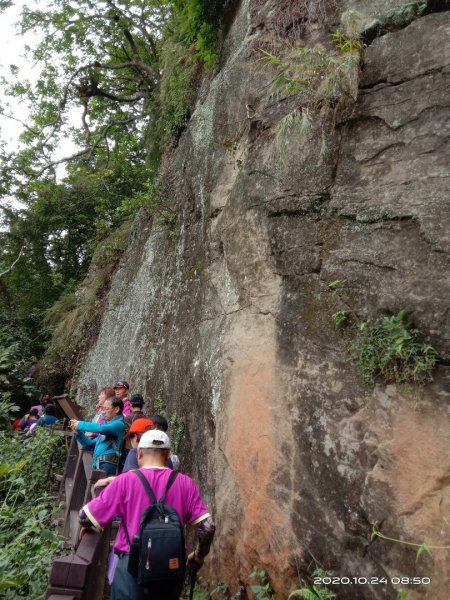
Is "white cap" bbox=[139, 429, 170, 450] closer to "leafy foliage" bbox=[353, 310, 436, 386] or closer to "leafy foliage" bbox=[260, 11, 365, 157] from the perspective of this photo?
"leafy foliage" bbox=[353, 310, 436, 386]

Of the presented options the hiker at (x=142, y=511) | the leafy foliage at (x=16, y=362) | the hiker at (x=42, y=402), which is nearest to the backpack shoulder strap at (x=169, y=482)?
the hiker at (x=142, y=511)

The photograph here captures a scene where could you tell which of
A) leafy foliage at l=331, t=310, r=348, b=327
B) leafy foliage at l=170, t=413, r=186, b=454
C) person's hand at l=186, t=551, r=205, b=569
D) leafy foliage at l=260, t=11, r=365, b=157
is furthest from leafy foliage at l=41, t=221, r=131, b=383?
person's hand at l=186, t=551, r=205, b=569

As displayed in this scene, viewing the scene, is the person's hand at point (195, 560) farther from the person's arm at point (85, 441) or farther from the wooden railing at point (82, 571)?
the person's arm at point (85, 441)

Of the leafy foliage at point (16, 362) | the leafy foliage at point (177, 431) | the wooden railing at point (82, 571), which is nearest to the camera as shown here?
the wooden railing at point (82, 571)

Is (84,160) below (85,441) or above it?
above

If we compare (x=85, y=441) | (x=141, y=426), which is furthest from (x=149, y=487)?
(x=85, y=441)

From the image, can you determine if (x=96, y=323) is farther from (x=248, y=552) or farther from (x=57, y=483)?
(x=248, y=552)

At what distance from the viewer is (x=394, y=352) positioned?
3770 millimetres

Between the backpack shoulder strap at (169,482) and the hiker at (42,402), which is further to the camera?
the hiker at (42,402)

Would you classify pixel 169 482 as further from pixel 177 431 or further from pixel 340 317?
pixel 177 431

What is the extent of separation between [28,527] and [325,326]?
329cm

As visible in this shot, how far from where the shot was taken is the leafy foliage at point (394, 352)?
3670mm

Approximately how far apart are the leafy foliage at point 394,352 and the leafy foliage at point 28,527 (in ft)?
9.74

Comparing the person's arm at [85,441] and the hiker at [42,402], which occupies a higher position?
the person's arm at [85,441]
